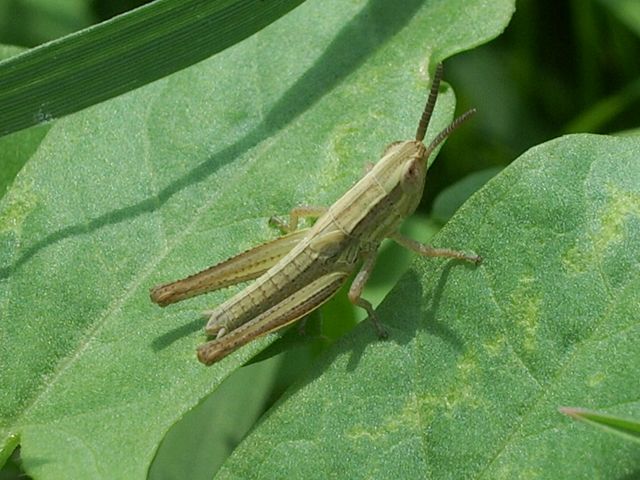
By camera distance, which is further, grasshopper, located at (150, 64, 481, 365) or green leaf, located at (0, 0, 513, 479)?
grasshopper, located at (150, 64, 481, 365)

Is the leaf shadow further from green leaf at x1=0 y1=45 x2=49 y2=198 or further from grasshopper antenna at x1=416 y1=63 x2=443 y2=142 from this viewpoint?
green leaf at x1=0 y1=45 x2=49 y2=198

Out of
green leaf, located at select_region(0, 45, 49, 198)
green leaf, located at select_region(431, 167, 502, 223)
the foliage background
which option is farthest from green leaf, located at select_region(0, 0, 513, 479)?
the foliage background

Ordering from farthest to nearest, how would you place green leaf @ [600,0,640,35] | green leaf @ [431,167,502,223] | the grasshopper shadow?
green leaf @ [600,0,640,35] < green leaf @ [431,167,502,223] < the grasshopper shadow

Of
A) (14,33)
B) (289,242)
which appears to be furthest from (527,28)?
(14,33)

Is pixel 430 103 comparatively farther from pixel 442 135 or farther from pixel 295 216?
pixel 295 216

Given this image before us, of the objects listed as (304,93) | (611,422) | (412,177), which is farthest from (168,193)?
(611,422)

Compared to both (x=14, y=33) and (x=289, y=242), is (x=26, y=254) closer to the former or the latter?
(x=289, y=242)
